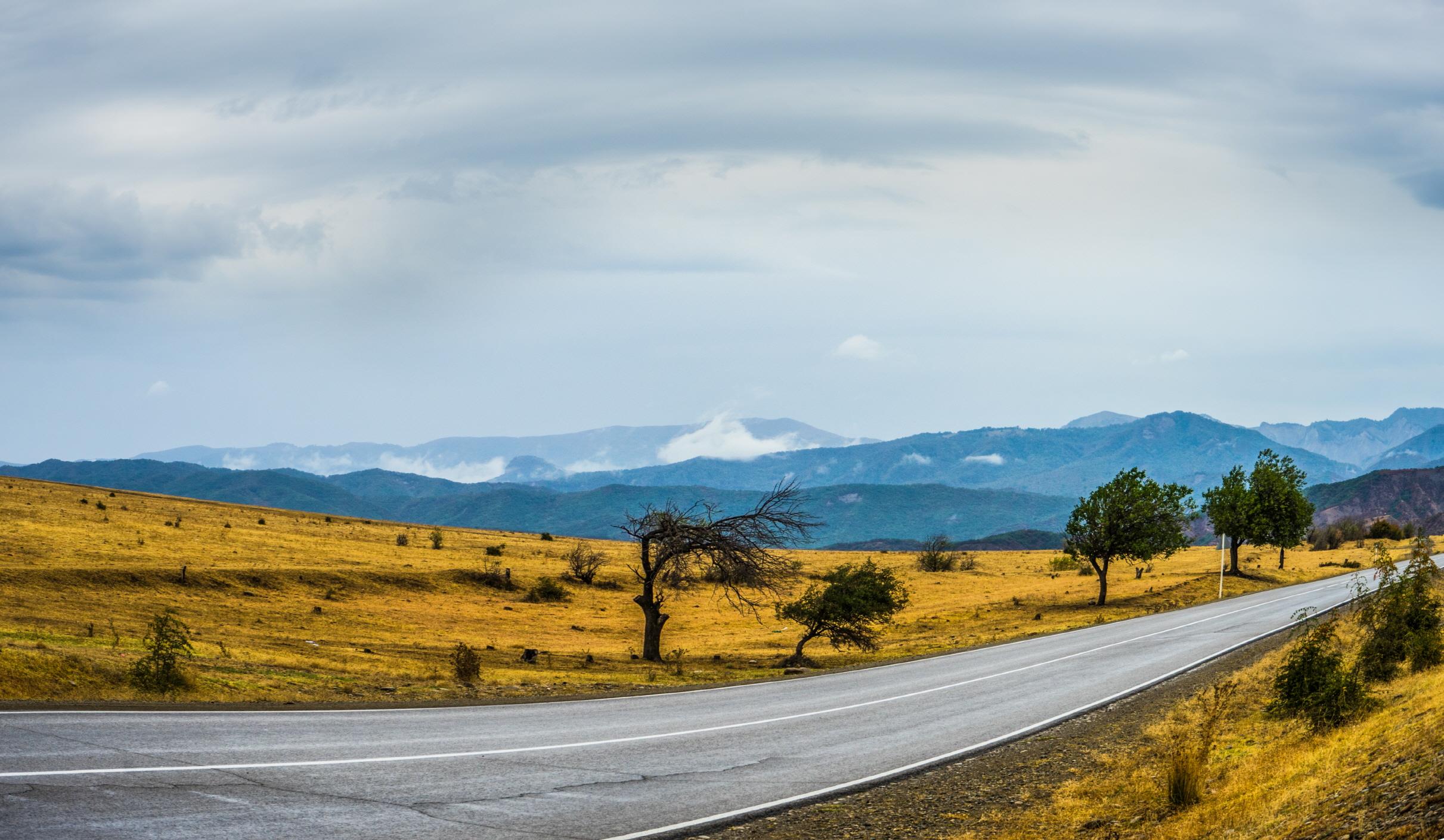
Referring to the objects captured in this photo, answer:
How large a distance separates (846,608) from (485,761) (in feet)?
83.4

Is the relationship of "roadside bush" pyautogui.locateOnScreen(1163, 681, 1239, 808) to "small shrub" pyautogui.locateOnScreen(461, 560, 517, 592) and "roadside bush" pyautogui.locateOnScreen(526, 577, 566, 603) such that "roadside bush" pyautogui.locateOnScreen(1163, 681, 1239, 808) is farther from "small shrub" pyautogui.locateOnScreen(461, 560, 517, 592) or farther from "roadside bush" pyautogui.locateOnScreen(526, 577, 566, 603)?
"small shrub" pyautogui.locateOnScreen(461, 560, 517, 592)

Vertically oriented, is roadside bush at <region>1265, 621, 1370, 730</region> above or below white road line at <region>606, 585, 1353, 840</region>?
above

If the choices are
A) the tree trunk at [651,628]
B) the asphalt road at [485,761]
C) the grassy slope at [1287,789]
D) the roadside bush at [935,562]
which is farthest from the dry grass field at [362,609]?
the grassy slope at [1287,789]

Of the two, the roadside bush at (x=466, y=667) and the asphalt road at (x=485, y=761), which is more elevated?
the asphalt road at (x=485, y=761)

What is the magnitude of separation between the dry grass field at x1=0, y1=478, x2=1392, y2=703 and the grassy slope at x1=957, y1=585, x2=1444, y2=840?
37.7 feet

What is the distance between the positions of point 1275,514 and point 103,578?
66616 millimetres

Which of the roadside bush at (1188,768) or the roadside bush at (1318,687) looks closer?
the roadside bush at (1188,768)

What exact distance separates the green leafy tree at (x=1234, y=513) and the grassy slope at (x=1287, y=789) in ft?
178

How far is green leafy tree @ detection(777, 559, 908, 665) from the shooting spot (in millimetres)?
36781

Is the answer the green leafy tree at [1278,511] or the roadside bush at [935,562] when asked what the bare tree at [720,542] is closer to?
the green leafy tree at [1278,511]

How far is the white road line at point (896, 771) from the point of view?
33.1 ft

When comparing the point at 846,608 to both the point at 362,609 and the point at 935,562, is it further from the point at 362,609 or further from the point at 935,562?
the point at 935,562

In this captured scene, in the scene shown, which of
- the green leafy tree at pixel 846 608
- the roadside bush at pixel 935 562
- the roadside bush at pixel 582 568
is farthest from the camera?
the roadside bush at pixel 935 562

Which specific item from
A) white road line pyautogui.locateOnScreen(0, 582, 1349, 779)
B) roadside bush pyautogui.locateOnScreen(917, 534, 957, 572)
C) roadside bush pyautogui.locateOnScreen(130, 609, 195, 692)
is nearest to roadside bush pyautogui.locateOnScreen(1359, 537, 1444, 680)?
white road line pyautogui.locateOnScreen(0, 582, 1349, 779)
